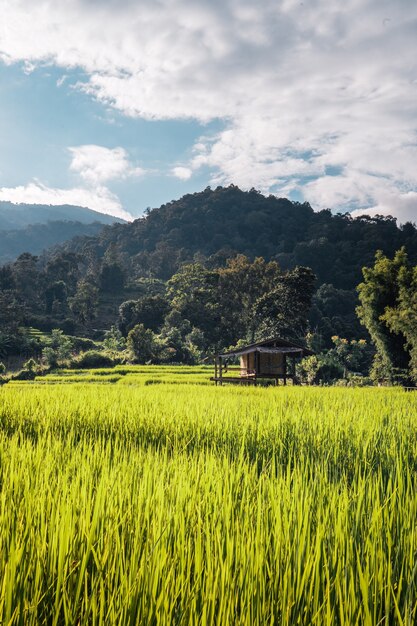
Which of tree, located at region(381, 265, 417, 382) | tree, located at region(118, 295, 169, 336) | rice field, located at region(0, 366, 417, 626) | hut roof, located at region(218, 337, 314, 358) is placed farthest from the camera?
tree, located at region(118, 295, 169, 336)

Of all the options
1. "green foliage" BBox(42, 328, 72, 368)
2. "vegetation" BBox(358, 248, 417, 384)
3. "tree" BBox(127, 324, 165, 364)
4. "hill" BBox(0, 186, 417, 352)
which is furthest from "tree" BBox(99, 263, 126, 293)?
"vegetation" BBox(358, 248, 417, 384)

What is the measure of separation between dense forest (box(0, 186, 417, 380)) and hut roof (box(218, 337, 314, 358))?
24.0 feet

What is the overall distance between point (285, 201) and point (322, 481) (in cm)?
13834

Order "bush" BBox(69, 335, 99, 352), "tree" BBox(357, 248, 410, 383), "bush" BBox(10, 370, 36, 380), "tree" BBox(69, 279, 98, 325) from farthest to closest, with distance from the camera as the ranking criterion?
"tree" BBox(69, 279, 98, 325) → "bush" BBox(69, 335, 99, 352) → "bush" BBox(10, 370, 36, 380) → "tree" BBox(357, 248, 410, 383)

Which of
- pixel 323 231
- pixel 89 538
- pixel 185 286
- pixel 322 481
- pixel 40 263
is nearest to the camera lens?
pixel 89 538

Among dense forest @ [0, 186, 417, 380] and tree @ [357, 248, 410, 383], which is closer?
tree @ [357, 248, 410, 383]

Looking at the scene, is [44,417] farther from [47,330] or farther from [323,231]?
[323,231]

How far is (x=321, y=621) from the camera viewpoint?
4.73 ft

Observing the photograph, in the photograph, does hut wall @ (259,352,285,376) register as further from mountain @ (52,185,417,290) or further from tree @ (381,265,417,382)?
mountain @ (52,185,417,290)

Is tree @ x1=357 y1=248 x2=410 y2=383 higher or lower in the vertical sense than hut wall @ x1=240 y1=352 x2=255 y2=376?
higher

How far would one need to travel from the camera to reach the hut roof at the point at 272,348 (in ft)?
88.1

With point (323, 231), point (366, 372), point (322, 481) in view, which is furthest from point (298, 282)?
point (323, 231)

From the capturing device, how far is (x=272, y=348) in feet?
90.5

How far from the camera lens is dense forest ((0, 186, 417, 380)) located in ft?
165
